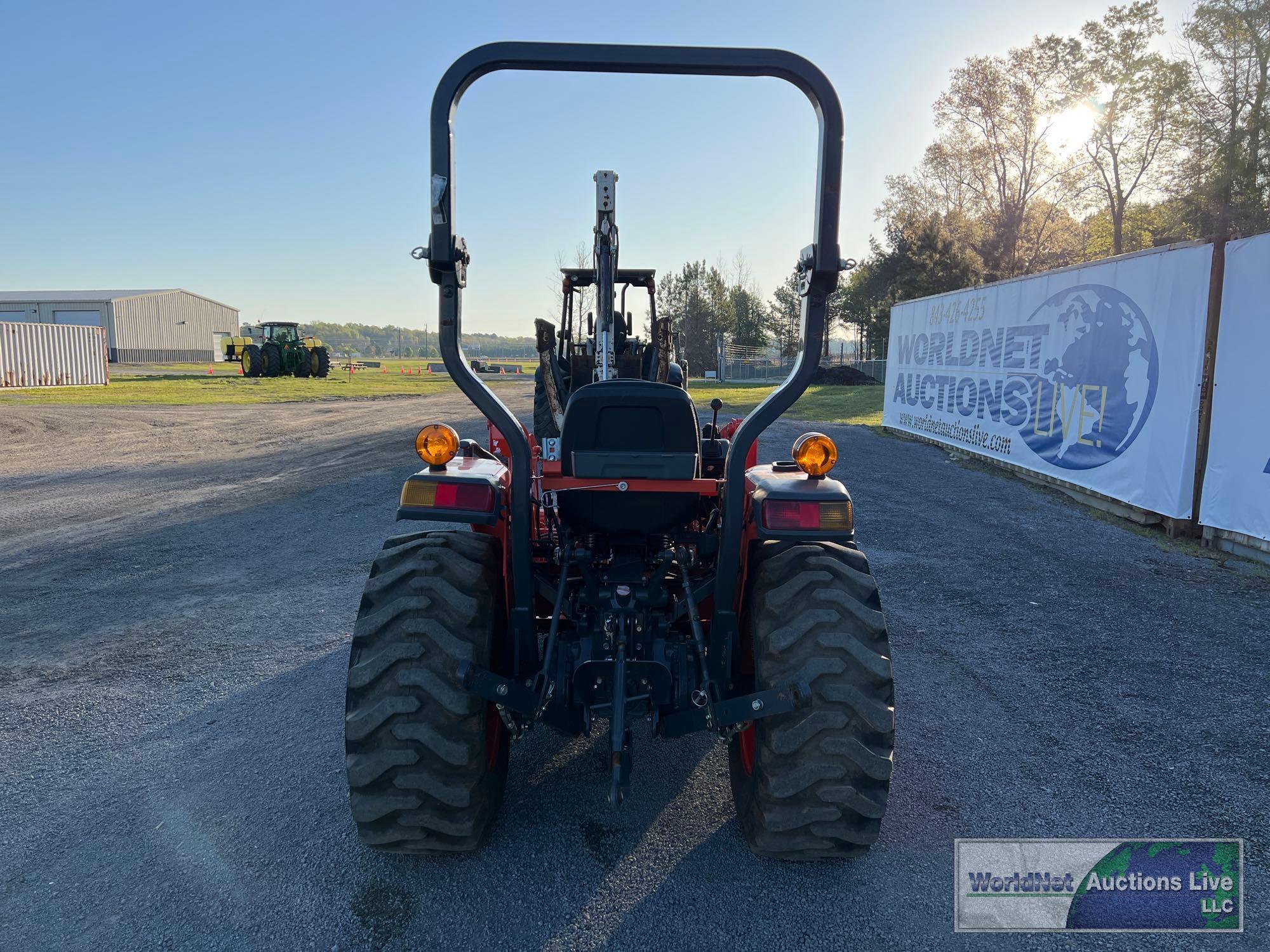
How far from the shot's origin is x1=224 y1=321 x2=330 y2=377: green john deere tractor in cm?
3653

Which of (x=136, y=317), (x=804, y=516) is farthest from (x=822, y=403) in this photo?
(x=136, y=317)

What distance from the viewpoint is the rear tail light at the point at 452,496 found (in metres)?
2.97

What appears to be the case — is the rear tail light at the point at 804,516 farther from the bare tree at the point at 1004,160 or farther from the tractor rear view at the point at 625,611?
the bare tree at the point at 1004,160

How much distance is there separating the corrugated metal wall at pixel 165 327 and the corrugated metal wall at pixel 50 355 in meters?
30.7

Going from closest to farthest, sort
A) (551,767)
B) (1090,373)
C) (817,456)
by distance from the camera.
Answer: (817,456)
(551,767)
(1090,373)

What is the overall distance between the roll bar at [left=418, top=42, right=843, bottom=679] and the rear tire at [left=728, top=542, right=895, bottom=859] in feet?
0.90

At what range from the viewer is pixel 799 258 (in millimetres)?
2744

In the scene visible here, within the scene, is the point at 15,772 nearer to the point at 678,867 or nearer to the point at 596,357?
the point at 678,867

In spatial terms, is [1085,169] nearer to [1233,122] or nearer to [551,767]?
[1233,122]

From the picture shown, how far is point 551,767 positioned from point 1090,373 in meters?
9.01

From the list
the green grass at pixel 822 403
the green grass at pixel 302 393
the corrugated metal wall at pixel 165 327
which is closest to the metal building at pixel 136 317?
the corrugated metal wall at pixel 165 327

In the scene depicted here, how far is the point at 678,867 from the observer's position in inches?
110

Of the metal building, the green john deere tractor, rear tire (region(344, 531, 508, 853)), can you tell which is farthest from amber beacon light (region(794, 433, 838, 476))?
the metal building

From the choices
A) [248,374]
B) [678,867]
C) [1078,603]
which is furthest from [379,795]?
[248,374]
